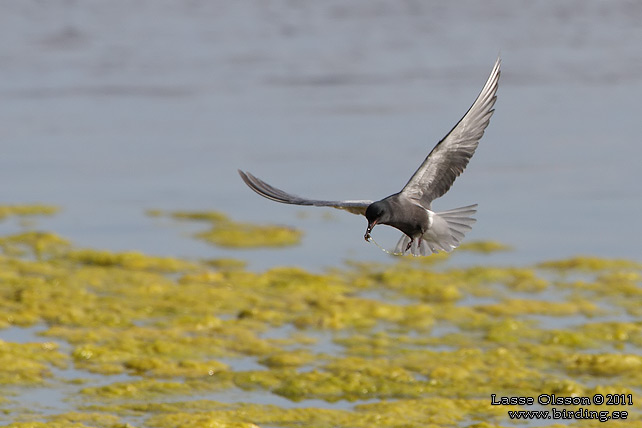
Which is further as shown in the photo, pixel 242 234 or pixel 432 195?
pixel 242 234

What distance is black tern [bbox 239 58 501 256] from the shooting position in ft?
17.7

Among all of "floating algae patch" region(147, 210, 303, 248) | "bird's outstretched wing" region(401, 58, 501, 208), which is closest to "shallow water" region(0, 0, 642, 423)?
"floating algae patch" region(147, 210, 303, 248)

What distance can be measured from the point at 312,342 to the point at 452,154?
258cm

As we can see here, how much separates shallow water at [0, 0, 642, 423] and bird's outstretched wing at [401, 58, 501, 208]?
5.81 feet

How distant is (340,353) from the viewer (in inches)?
302

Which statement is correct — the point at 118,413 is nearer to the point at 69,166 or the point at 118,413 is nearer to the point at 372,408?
the point at 372,408

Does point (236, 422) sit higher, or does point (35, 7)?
point (35, 7)

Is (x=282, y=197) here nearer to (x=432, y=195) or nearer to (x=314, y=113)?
(x=432, y=195)

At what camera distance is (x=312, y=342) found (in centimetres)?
785

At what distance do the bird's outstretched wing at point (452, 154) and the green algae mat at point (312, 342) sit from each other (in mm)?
1550

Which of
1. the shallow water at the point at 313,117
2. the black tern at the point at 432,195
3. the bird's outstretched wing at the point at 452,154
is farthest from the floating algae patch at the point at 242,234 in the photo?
the bird's outstretched wing at the point at 452,154

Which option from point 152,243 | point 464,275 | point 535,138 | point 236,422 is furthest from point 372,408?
point 535,138

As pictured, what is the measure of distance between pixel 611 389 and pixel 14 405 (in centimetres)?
349

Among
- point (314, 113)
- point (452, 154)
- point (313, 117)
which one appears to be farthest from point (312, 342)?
point (314, 113)
